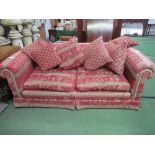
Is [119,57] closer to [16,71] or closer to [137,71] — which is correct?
[137,71]

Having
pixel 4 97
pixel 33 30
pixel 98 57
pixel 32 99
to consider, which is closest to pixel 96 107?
pixel 98 57

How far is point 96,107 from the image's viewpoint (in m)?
2.01

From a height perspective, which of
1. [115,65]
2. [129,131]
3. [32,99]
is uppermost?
[115,65]

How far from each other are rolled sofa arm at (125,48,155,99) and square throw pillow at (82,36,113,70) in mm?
275

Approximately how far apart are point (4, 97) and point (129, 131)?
5.64 feet

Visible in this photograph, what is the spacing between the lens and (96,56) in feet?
6.88

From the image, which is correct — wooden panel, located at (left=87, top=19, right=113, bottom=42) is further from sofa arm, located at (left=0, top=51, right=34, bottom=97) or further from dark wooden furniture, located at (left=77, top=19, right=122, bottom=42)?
sofa arm, located at (left=0, top=51, right=34, bottom=97)

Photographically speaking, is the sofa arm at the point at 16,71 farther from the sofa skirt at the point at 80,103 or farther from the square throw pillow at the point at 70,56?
the square throw pillow at the point at 70,56

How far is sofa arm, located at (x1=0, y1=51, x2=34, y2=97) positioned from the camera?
1.79m

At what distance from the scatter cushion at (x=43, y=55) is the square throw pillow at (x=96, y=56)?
413 millimetres
